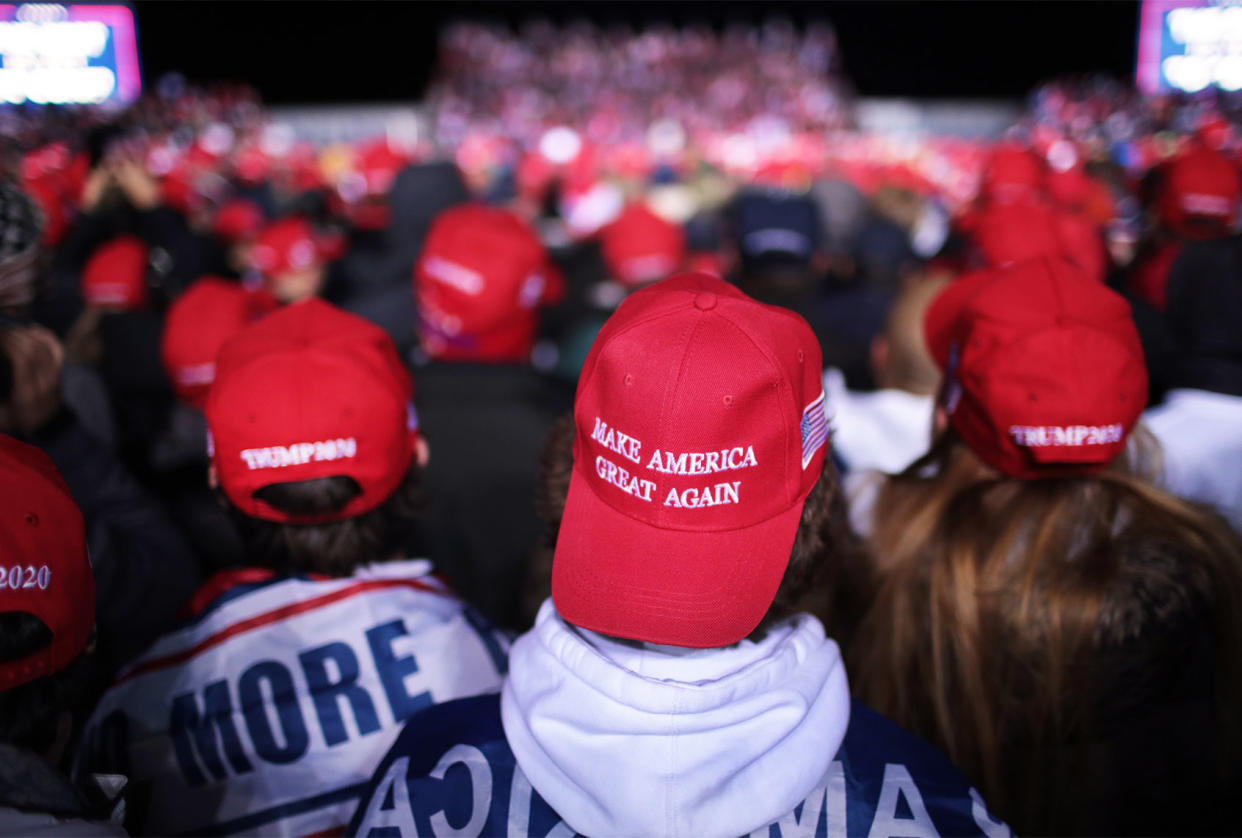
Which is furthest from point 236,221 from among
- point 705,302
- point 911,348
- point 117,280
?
point 705,302

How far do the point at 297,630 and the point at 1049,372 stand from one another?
Result: 4.40 ft

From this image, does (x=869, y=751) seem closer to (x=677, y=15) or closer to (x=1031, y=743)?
(x=1031, y=743)

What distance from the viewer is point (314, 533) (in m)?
1.42

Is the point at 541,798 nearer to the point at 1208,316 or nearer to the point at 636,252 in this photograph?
the point at 1208,316

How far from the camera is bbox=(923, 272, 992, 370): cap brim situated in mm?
1637

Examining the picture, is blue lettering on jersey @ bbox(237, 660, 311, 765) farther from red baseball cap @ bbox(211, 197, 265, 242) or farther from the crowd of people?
red baseball cap @ bbox(211, 197, 265, 242)

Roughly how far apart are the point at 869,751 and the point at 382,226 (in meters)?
7.10

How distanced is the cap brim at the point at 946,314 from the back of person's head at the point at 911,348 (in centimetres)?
51

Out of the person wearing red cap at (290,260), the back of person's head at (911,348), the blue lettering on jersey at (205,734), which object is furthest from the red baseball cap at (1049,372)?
the person wearing red cap at (290,260)

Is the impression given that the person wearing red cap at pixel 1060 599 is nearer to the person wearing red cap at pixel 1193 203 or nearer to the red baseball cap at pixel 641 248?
the person wearing red cap at pixel 1193 203

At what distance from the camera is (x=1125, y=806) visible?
144 centimetres

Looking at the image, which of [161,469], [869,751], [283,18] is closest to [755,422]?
[869,751]

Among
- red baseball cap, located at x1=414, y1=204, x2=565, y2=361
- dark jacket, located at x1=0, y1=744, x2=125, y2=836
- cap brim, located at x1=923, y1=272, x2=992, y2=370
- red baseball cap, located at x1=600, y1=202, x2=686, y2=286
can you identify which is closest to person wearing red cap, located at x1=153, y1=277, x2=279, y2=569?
red baseball cap, located at x1=414, y1=204, x2=565, y2=361

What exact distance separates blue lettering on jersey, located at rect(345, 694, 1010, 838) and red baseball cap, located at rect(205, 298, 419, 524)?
0.52 metres
